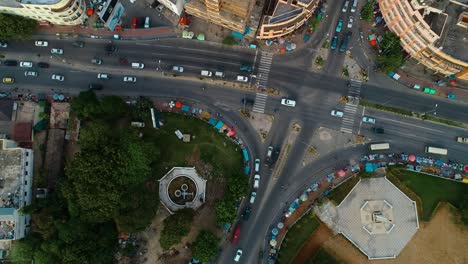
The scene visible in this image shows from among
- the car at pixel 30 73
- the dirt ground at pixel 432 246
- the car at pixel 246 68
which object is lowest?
the dirt ground at pixel 432 246

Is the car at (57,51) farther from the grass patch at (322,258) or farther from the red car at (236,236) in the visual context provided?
the grass patch at (322,258)

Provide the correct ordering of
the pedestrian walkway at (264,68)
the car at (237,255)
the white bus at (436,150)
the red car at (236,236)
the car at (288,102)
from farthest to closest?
the pedestrian walkway at (264,68), the car at (288,102), the white bus at (436,150), the red car at (236,236), the car at (237,255)

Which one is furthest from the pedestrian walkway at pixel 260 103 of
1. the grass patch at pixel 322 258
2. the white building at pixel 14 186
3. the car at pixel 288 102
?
the white building at pixel 14 186

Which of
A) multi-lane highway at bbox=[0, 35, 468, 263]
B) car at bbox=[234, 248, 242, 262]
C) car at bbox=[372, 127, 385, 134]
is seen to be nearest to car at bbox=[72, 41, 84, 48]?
multi-lane highway at bbox=[0, 35, 468, 263]

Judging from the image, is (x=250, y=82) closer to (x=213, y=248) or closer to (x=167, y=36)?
(x=167, y=36)

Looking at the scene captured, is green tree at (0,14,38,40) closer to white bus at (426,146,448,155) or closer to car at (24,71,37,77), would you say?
car at (24,71,37,77)

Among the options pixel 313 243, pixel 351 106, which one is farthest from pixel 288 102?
pixel 313 243

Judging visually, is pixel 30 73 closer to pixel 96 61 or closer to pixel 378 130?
pixel 96 61
